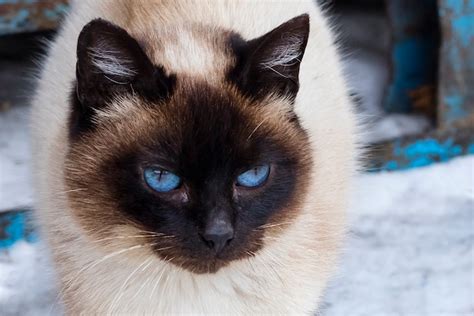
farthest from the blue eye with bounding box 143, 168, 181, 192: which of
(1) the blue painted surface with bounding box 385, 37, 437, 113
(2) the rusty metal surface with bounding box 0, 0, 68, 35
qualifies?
(1) the blue painted surface with bounding box 385, 37, 437, 113

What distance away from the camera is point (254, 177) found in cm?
173

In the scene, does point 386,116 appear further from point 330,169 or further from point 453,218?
point 330,169

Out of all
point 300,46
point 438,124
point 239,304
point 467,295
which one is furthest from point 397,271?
point 300,46

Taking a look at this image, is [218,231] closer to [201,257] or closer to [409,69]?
[201,257]

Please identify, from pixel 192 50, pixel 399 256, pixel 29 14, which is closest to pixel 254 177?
pixel 192 50

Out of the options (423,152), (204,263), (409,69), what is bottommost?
(423,152)

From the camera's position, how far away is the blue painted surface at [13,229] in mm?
2771

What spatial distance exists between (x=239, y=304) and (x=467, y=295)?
984mm

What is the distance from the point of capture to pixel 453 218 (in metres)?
2.98

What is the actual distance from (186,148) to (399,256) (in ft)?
4.52

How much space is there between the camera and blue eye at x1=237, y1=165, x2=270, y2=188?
1709 millimetres

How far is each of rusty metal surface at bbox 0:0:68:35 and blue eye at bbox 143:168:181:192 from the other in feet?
4.58

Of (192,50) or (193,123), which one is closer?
(193,123)

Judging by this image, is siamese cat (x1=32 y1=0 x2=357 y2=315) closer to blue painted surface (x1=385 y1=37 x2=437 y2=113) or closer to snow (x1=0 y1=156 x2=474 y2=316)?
snow (x1=0 y1=156 x2=474 y2=316)
